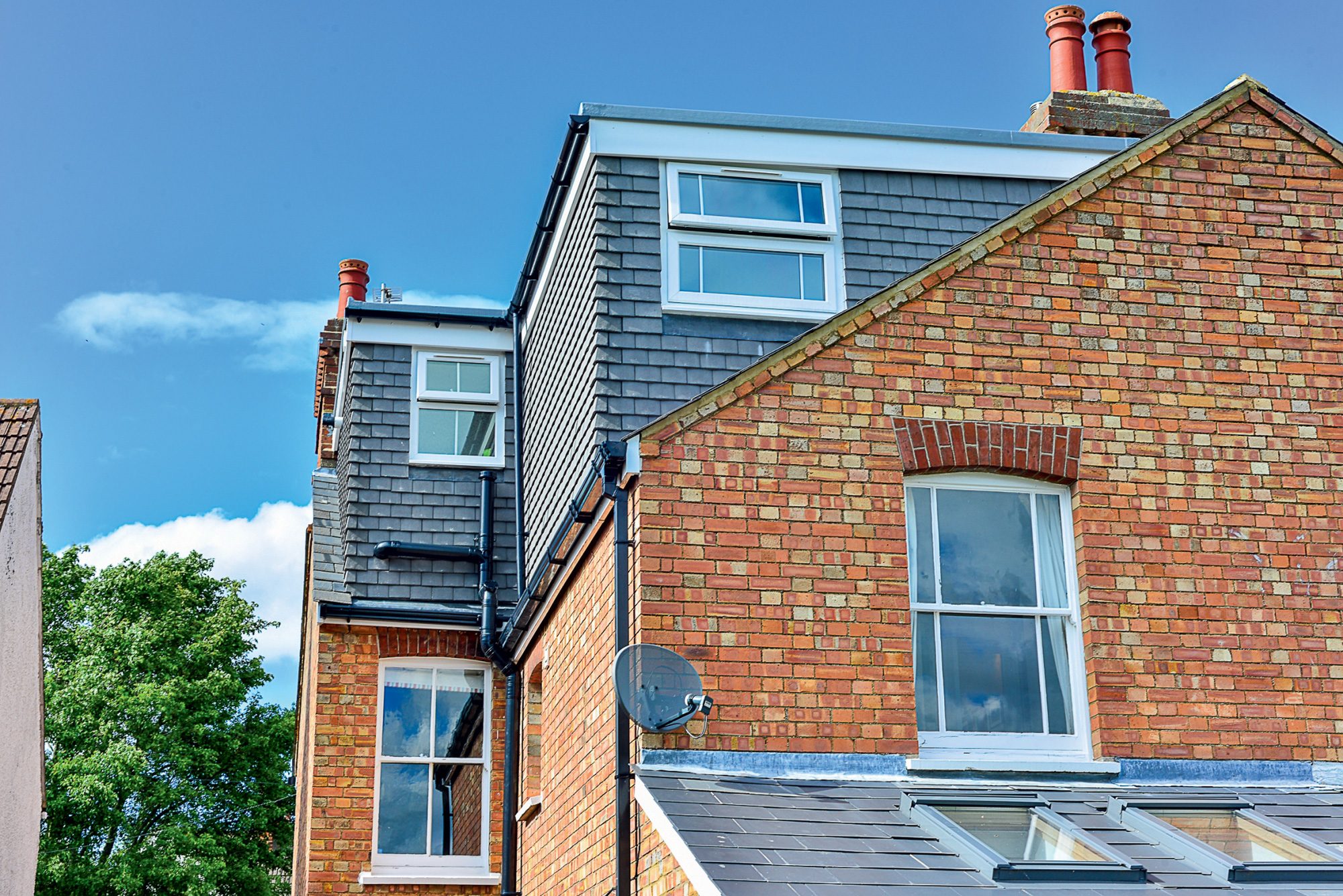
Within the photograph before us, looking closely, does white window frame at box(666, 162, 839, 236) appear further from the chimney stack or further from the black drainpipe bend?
the chimney stack

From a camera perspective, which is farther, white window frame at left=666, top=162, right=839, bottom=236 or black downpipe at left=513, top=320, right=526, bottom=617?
black downpipe at left=513, top=320, right=526, bottom=617

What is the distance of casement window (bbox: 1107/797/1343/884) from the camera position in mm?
7176

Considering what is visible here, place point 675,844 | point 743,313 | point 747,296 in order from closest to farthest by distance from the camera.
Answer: point 675,844, point 743,313, point 747,296

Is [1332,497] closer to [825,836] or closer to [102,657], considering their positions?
[825,836]

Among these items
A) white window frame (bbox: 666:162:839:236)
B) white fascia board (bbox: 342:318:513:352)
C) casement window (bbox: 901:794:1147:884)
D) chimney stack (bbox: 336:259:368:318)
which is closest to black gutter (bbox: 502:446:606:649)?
white window frame (bbox: 666:162:839:236)

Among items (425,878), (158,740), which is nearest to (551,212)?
(425,878)

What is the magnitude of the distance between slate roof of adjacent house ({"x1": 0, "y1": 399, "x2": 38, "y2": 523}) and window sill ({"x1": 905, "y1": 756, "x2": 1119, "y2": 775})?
9874 mm

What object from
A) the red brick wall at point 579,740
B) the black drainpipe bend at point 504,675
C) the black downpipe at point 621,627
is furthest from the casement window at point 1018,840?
the black drainpipe bend at point 504,675

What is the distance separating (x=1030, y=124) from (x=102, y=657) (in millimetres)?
22018

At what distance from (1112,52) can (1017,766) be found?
855 cm

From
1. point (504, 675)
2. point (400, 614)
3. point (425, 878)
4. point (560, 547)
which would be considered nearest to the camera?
point (560, 547)

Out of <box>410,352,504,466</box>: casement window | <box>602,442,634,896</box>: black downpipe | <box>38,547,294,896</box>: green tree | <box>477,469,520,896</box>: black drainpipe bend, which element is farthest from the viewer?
<box>38,547,294,896</box>: green tree

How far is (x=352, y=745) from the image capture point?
547 inches

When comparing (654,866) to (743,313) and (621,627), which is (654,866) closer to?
(621,627)
